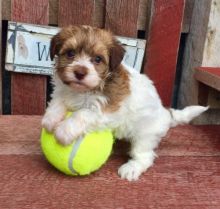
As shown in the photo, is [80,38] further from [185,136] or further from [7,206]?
[185,136]

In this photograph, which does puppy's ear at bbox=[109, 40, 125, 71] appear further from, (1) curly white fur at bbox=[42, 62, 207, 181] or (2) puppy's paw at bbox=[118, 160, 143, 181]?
(2) puppy's paw at bbox=[118, 160, 143, 181]

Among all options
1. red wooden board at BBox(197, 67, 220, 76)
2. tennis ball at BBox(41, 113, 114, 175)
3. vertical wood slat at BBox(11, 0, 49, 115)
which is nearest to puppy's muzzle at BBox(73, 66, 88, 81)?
tennis ball at BBox(41, 113, 114, 175)

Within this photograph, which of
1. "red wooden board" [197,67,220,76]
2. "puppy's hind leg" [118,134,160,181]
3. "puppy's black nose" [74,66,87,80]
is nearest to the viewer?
"puppy's black nose" [74,66,87,80]

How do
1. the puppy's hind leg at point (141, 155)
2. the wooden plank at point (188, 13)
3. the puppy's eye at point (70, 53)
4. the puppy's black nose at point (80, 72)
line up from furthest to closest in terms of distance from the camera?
the wooden plank at point (188, 13), the puppy's hind leg at point (141, 155), the puppy's eye at point (70, 53), the puppy's black nose at point (80, 72)

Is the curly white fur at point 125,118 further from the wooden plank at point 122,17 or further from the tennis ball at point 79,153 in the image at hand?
the wooden plank at point 122,17

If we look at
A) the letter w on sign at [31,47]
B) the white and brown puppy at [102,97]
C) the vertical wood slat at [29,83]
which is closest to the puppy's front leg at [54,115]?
the white and brown puppy at [102,97]

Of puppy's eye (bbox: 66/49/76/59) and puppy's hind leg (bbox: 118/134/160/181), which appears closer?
puppy's eye (bbox: 66/49/76/59)
